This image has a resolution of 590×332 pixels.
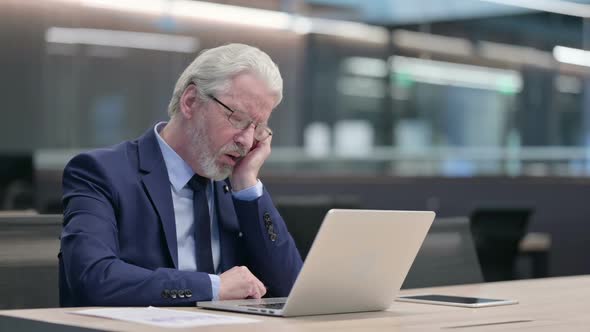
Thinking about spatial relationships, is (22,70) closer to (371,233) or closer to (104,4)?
(104,4)

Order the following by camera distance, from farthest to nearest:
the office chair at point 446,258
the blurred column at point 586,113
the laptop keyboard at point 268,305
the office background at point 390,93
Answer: the blurred column at point 586,113
the office background at point 390,93
the office chair at point 446,258
the laptop keyboard at point 268,305

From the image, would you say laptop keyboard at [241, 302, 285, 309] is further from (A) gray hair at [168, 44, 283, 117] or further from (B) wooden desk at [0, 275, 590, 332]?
(A) gray hair at [168, 44, 283, 117]

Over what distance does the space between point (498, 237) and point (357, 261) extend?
5033 millimetres

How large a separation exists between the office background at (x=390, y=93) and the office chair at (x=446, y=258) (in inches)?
182

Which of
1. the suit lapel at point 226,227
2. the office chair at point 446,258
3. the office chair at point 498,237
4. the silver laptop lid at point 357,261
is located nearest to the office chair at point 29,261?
the suit lapel at point 226,227

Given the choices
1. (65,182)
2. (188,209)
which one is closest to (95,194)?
(65,182)

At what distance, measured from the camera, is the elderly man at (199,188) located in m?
2.26

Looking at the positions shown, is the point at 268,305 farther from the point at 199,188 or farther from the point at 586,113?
the point at 586,113

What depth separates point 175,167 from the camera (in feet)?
7.98

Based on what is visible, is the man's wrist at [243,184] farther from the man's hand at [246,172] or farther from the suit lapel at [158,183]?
the suit lapel at [158,183]

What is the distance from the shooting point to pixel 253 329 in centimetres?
159

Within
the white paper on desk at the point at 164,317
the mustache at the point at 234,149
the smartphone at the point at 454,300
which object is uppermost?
the mustache at the point at 234,149

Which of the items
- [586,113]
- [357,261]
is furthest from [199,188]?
[586,113]

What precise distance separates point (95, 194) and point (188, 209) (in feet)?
0.85
